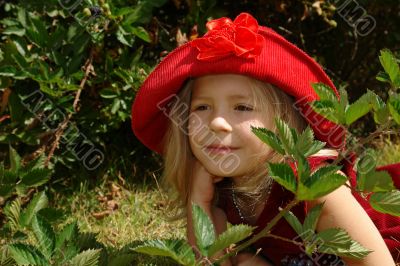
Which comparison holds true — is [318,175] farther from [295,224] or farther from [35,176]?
[35,176]

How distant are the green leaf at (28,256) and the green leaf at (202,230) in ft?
1.40

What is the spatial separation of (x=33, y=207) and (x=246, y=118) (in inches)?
27.8

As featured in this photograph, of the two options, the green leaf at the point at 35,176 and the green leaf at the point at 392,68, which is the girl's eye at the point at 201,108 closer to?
the green leaf at the point at 35,176

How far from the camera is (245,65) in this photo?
191 centimetres

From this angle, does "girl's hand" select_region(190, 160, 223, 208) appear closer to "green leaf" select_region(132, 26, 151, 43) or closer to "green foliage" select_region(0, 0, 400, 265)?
"green foliage" select_region(0, 0, 400, 265)

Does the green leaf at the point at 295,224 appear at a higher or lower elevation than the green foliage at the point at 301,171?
lower

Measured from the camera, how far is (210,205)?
2256mm

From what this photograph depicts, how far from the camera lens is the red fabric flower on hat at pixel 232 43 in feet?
6.20

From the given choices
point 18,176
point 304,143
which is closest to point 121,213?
point 18,176

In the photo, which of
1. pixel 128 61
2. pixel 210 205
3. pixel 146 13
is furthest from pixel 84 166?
pixel 210 205

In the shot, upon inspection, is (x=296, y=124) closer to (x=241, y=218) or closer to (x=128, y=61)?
(x=241, y=218)

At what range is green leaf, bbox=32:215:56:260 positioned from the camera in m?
1.53

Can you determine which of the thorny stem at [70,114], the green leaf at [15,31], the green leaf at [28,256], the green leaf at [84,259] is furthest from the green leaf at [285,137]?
the green leaf at [15,31]

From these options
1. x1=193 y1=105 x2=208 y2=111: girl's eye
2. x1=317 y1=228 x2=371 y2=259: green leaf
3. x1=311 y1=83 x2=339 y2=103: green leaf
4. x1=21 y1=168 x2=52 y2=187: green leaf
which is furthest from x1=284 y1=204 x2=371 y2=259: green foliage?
x1=21 y1=168 x2=52 y2=187: green leaf
